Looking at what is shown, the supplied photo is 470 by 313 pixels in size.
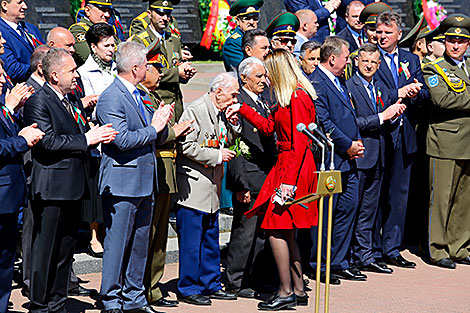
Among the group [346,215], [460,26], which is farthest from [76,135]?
[460,26]

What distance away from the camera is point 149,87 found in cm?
648

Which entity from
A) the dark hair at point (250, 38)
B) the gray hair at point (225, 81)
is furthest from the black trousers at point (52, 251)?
the dark hair at point (250, 38)

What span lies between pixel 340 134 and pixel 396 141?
3.60 feet

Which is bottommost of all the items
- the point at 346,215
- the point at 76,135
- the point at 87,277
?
the point at 87,277

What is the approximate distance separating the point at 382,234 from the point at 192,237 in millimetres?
2415

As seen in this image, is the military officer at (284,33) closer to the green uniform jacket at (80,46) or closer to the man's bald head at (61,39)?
the green uniform jacket at (80,46)

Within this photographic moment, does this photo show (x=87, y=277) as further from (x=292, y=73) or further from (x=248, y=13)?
(x=248, y=13)

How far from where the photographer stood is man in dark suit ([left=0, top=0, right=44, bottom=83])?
24.6 feet

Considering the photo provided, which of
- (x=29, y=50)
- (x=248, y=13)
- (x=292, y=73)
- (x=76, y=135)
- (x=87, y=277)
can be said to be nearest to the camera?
(x=76, y=135)

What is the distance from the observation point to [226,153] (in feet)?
22.0

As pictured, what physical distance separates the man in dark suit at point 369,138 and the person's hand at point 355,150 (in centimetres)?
32

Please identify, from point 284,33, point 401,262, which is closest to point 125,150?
point 284,33

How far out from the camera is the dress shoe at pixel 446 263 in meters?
8.21

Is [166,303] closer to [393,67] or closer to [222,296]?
[222,296]
